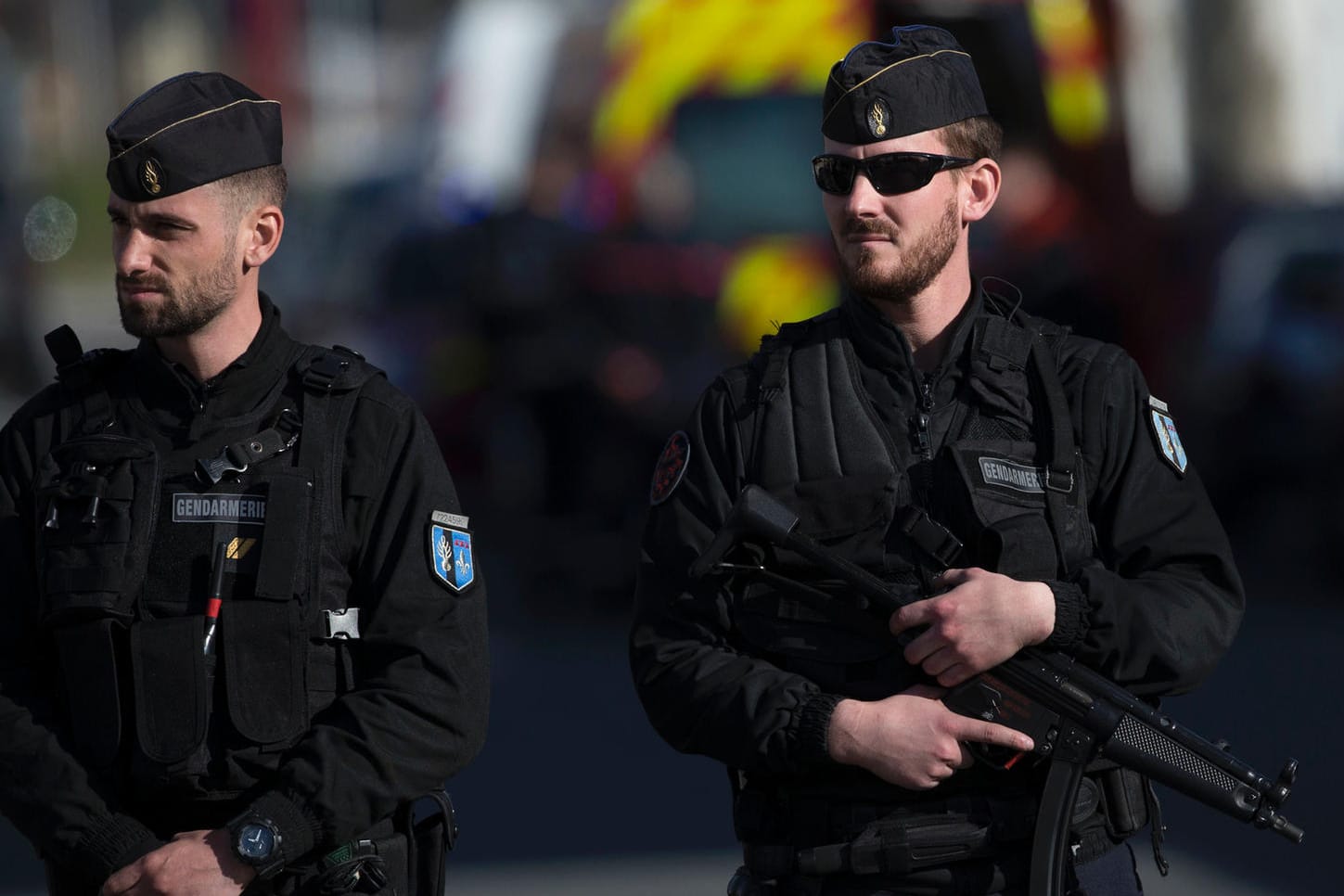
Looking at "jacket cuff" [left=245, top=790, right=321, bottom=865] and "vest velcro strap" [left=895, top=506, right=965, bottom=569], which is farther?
"vest velcro strap" [left=895, top=506, right=965, bottom=569]

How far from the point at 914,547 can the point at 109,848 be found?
4.02 feet

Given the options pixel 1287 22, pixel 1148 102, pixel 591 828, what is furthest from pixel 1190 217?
pixel 591 828

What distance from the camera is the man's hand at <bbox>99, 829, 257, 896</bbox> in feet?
9.63

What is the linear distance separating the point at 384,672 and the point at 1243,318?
8620mm

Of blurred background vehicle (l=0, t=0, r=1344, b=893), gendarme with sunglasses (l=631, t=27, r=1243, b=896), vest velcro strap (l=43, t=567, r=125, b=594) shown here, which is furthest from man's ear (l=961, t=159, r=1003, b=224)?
blurred background vehicle (l=0, t=0, r=1344, b=893)

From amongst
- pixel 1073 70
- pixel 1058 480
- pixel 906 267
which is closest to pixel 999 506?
pixel 1058 480

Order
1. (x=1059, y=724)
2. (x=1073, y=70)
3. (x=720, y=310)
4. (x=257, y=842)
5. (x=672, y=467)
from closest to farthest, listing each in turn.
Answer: (x=257, y=842) → (x=1059, y=724) → (x=672, y=467) → (x=720, y=310) → (x=1073, y=70)

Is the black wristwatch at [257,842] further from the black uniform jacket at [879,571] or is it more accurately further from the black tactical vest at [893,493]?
the black tactical vest at [893,493]

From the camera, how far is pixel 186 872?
9.68ft

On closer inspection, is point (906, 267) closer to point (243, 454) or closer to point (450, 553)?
point (450, 553)

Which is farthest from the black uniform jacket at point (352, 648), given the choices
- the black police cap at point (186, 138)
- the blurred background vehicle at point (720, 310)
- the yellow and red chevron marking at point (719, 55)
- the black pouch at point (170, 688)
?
the yellow and red chevron marking at point (719, 55)

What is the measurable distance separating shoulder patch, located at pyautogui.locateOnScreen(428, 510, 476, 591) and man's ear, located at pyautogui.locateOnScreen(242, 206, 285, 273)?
0.49 meters

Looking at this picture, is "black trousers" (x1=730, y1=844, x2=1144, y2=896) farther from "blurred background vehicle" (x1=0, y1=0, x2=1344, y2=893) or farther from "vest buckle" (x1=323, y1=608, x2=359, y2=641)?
"blurred background vehicle" (x1=0, y1=0, x2=1344, y2=893)

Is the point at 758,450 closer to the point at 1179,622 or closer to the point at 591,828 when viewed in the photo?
the point at 1179,622
